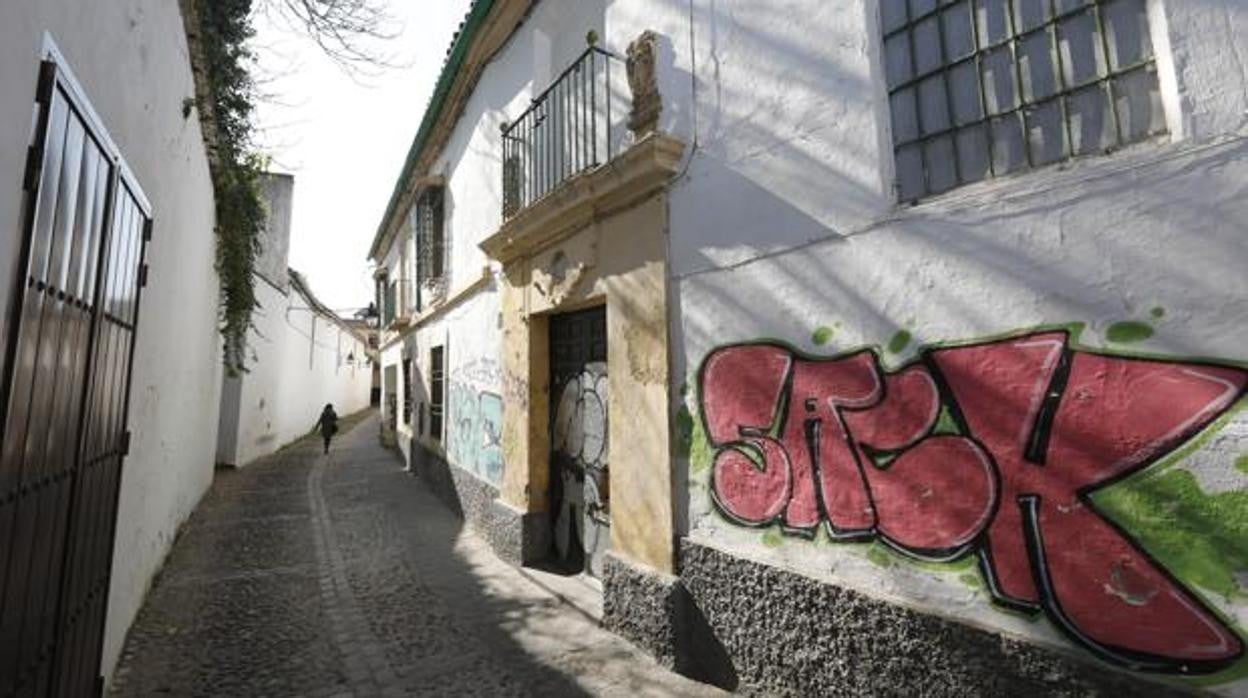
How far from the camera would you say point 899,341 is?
116 inches

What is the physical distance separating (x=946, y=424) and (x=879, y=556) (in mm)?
711

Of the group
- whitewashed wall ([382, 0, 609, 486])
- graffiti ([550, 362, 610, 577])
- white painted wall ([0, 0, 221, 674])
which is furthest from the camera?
whitewashed wall ([382, 0, 609, 486])

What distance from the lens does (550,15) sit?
6395 mm

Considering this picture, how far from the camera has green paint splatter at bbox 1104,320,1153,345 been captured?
2.23 m

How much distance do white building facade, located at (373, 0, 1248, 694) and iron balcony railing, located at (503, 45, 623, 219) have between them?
11cm

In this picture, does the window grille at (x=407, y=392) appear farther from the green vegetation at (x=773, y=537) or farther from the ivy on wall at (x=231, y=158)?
the green vegetation at (x=773, y=537)

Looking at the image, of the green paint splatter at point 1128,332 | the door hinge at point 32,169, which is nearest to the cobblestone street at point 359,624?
the green paint splatter at point 1128,332

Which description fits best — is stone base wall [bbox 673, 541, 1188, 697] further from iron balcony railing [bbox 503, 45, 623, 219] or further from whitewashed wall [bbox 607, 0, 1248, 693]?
iron balcony railing [bbox 503, 45, 623, 219]

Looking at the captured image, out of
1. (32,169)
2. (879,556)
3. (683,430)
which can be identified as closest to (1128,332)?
(879,556)

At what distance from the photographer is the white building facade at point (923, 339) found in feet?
7.07

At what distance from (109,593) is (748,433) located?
12.6 feet

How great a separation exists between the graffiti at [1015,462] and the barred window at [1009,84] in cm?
81


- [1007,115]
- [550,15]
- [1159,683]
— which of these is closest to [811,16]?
[1007,115]

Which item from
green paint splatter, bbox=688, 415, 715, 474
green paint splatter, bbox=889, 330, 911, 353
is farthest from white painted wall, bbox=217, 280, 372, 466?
green paint splatter, bbox=889, 330, 911, 353
